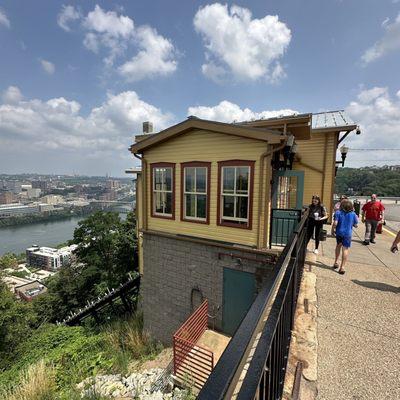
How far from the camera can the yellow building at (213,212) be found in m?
6.73

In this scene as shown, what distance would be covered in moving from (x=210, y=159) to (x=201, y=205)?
1.52 meters

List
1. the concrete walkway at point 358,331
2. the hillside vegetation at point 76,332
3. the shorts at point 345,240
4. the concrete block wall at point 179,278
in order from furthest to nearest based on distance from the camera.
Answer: the concrete block wall at point 179,278 < the hillside vegetation at point 76,332 < the shorts at point 345,240 < the concrete walkway at point 358,331

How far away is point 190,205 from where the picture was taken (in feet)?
26.2

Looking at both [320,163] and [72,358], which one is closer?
[72,358]

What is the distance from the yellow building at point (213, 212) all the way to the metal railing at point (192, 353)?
672mm

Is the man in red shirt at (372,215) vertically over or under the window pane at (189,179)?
under

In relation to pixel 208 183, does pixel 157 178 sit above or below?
above

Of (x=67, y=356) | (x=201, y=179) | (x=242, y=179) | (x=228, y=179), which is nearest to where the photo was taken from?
(x=242, y=179)

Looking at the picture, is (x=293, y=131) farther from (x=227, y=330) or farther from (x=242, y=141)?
(x=227, y=330)

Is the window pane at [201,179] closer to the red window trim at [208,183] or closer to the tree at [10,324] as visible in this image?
the red window trim at [208,183]

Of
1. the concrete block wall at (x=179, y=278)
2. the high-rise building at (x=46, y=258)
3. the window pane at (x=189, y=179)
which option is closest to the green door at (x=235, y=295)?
the concrete block wall at (x=179, y=278)

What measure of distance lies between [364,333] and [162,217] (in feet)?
21.3

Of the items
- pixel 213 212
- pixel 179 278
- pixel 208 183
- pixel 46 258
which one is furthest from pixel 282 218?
pixel 46 258

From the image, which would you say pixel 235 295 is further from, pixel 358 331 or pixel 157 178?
pixel 157 178
